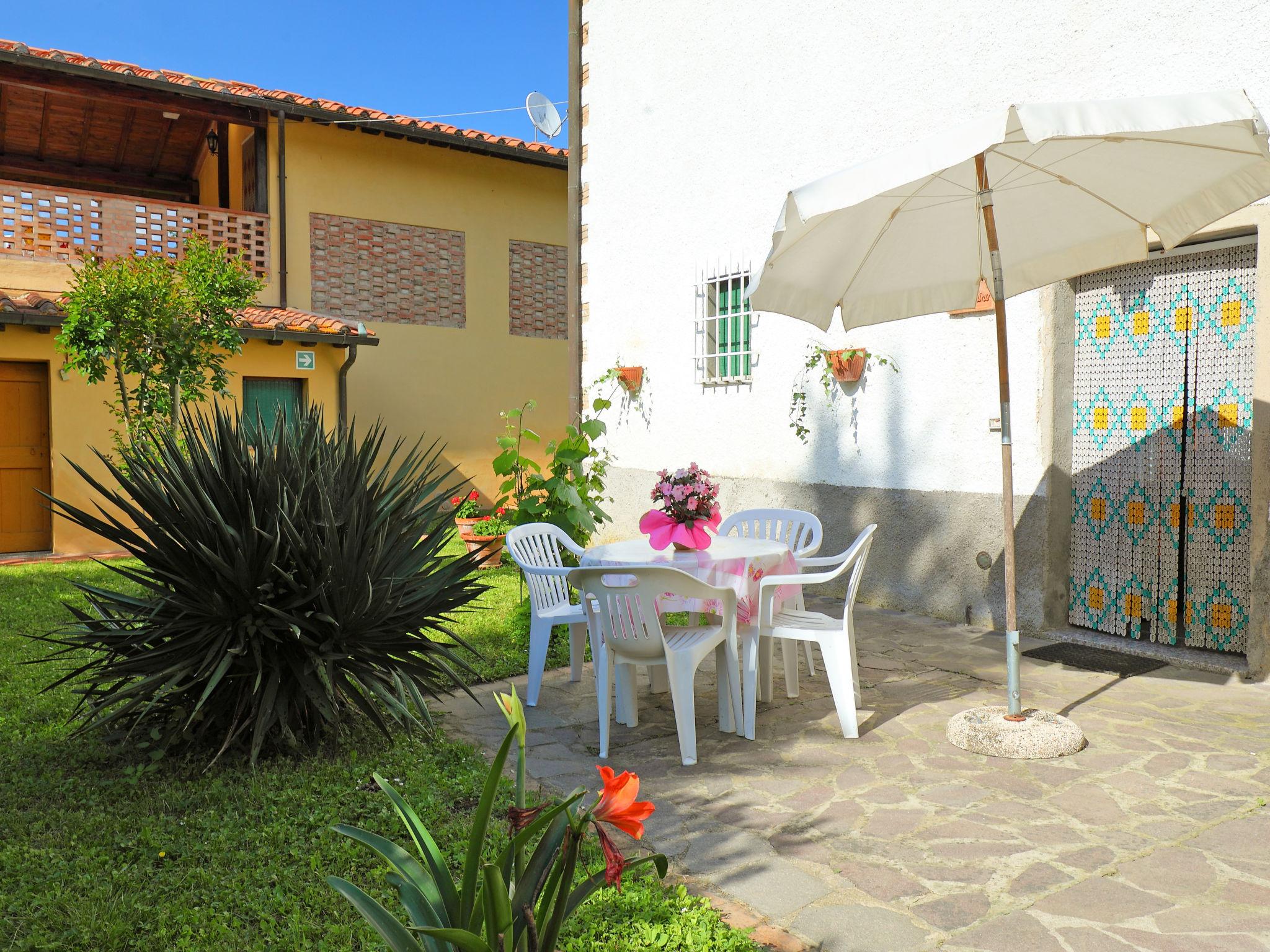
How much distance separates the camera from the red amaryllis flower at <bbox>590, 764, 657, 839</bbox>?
60.6 inches

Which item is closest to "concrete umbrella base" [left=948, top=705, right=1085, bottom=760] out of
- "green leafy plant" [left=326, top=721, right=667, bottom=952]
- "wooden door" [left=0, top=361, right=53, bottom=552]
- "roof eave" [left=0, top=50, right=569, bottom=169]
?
"green leafy plant" [left=326, top=721, right=667, bottom=952]

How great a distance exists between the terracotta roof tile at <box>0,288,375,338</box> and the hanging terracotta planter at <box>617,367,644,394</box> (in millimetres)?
4227

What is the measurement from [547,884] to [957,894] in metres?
1.50

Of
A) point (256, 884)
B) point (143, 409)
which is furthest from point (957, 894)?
point (143, 409)

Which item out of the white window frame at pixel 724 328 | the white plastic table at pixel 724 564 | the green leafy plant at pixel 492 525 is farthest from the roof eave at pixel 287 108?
the white plastic table at pixel 724 564

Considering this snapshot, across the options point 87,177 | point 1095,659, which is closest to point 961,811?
point 1095,659

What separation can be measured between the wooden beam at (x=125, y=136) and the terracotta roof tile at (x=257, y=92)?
1212mm

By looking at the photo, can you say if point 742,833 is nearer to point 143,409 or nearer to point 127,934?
point 127,934

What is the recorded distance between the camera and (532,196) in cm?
1540

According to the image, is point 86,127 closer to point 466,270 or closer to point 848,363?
point 466,270

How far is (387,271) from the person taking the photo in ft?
45.9

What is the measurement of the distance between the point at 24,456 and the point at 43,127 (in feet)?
19.1

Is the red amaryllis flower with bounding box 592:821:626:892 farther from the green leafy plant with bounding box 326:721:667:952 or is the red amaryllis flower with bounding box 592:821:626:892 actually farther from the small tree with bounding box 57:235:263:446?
the small tree with bounding box 57:235:263:446

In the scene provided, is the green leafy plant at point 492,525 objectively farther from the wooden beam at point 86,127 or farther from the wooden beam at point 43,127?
the wooden beam at point 43,127
